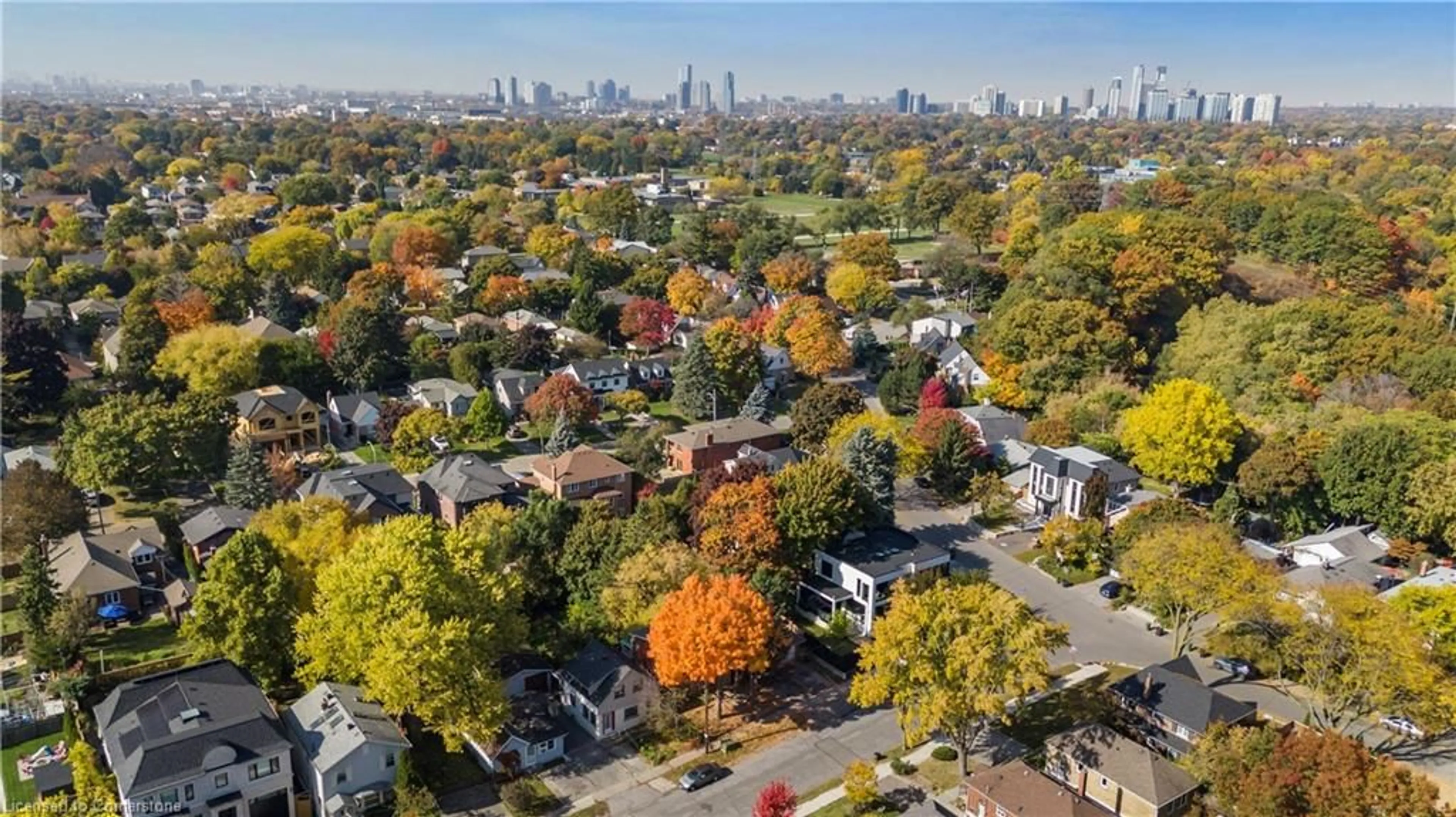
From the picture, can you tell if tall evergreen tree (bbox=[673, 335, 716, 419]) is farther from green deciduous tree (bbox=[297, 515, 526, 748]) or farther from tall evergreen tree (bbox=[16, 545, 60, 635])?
tall evergreen tree (bbox=[16, 545, 60, 635])

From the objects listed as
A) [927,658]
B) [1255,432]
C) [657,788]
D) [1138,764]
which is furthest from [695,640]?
[1255,432]

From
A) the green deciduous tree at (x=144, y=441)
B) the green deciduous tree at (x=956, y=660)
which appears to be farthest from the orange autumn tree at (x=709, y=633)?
the green deciduous tree at (x=144, y=441)

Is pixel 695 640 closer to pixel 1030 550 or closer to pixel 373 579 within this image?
pixel 373 579

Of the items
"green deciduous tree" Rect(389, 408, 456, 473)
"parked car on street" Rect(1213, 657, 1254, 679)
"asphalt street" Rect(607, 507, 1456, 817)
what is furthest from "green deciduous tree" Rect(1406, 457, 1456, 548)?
"green deciduous tree" Rect(389, 408, 456, 473)

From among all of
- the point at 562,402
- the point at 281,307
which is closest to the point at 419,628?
the point at 562,402

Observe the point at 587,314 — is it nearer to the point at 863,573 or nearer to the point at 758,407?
the point at 758,407

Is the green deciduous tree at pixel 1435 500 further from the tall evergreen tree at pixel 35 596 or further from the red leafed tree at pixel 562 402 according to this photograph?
the tall evergreen tree at pixel 35 596
